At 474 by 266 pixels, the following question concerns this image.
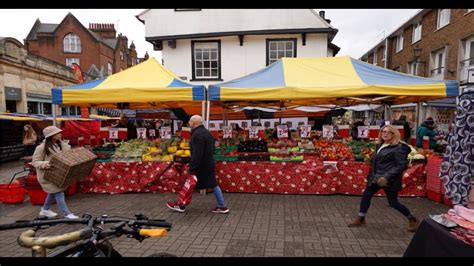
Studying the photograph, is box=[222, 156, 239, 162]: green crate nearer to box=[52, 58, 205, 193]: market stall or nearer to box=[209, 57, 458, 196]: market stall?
box=[209, 57, 458, 196]: market stall

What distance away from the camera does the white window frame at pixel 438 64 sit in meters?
16.1

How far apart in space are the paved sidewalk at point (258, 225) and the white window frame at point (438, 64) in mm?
14456

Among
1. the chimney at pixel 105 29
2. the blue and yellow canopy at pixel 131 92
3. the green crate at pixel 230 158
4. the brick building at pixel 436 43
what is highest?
the chimney at pixel 105 29

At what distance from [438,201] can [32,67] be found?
19.7 meters

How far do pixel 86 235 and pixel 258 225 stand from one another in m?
3.18

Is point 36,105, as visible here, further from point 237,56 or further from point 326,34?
point 326,34

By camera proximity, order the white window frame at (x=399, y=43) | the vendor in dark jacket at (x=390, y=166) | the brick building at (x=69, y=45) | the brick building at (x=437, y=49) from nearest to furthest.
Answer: the vendor in dark jacket at (x=390, y=166)
the brick building at (x=437, y=49)
the white window frame at (x=399, y=43)
the brick building at (x=69, y=45)

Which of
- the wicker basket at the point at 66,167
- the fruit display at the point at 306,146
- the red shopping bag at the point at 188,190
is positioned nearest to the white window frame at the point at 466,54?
the fruit display at the point at 306,146

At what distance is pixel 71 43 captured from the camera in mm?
30000

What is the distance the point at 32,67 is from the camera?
15.7m

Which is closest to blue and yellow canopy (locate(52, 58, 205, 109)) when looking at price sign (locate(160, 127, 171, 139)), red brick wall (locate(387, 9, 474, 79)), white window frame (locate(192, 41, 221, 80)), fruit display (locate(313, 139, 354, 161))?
price sign (locate(160, 127, 171, 139))

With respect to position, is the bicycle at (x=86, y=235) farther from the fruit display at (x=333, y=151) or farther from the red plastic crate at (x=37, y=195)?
the fruit display at (x=333, y=151)

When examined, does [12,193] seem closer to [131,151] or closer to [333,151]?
[131,151]
